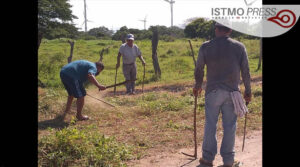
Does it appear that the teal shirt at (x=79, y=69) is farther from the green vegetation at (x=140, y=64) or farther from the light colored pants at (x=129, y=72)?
the green vegetation at (x=140, y=64)

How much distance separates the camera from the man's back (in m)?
3.94

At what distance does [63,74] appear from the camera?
6.06 m

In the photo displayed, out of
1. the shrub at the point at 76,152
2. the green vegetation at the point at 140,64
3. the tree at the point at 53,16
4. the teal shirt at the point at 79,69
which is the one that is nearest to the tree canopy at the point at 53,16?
the tree at the point at 53,16

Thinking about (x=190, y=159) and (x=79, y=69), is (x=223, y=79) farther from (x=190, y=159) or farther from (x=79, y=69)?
(x=79, y=69)

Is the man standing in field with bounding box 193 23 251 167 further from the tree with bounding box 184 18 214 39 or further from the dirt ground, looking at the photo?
the tree with bounding box 184 18 214 39

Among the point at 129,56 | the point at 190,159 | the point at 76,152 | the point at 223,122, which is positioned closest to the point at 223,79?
the point at 223,122

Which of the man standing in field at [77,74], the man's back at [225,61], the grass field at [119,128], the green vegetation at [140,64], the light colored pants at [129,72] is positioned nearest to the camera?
the man's back at [225,61]

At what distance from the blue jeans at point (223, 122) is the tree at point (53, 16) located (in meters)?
20.9

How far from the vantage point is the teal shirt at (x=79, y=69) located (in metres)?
6.02

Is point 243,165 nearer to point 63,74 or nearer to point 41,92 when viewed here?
point 63,74

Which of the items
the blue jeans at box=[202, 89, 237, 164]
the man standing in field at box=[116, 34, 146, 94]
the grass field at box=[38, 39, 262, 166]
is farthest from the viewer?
the man standing in field at box=[116, 34, 146, 94]

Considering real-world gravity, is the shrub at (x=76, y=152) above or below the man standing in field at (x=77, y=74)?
below

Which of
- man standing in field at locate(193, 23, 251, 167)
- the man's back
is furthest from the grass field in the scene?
the man's back
